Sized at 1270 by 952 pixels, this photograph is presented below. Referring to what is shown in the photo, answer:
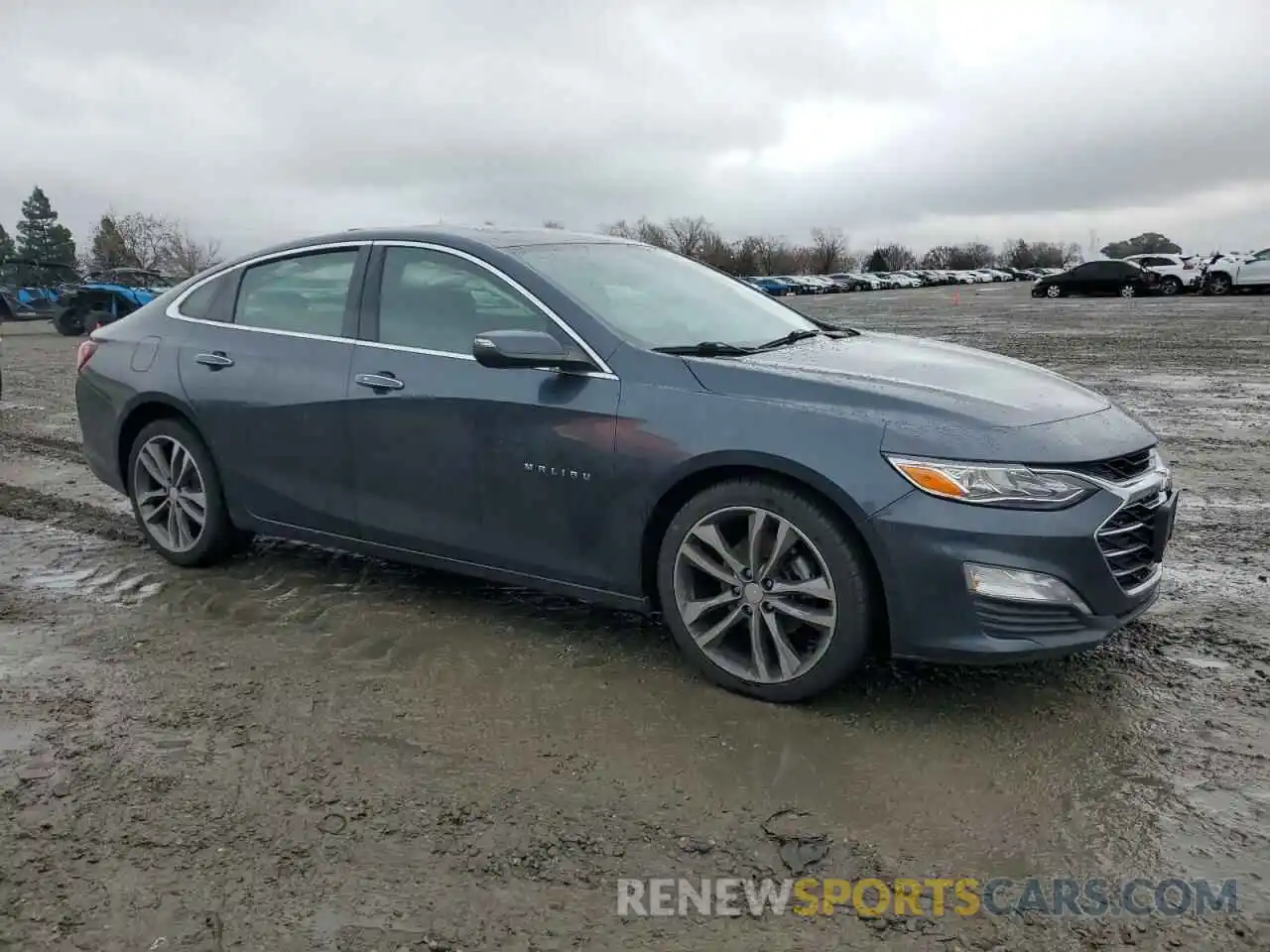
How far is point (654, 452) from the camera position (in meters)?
3.57

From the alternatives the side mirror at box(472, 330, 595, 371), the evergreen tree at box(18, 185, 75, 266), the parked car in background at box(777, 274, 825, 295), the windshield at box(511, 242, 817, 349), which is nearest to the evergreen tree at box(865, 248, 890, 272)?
the parked car in background at box(777, 274, 825, 295)

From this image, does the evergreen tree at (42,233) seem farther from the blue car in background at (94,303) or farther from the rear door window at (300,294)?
the rear door window at (300,294)

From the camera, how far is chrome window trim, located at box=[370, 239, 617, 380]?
3.75 metres

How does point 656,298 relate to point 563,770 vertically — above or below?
above

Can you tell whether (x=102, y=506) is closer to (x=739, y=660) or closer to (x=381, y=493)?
(x=381, y=493)

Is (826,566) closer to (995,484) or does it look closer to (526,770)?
(995,484)

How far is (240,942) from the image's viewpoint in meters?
2.35

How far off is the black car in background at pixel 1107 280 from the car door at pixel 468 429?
3789 centimetres

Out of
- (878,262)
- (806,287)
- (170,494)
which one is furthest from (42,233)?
(170,494)

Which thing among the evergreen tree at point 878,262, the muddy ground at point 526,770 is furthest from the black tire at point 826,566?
the evergreen tree at point 878,262

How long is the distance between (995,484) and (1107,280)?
128 feet

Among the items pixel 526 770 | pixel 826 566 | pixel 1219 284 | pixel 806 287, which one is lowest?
pixel 526 770

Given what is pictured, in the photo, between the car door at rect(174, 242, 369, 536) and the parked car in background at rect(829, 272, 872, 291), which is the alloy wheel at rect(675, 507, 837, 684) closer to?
the car door at rect(174, 242, 369, 536)

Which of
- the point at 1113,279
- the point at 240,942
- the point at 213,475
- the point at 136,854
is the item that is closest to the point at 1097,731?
the point at 240,942
